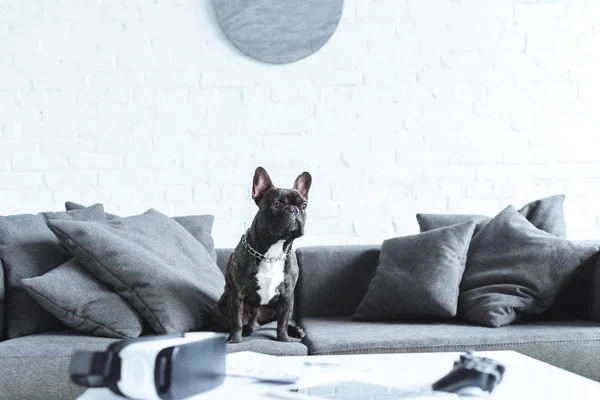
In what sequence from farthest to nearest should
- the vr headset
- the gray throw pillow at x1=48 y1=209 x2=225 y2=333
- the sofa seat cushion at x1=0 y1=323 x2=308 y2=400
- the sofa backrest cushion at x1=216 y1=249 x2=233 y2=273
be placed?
the sofa backrest cushion at x1=216 y1=249 x2=233 y2=273, the gray throw pillow at x1=48 y1=209 x2=225 y2=333, the sofa seat cushion at x1=0 y1=323 x2=308 y2=400, the vr headset

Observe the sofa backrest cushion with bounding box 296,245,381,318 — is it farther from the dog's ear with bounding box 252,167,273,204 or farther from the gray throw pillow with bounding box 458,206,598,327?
the dog's ear with bounding box 252,167,273,204

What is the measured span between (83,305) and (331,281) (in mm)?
1049

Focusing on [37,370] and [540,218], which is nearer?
[37,370]

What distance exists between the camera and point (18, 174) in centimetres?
340

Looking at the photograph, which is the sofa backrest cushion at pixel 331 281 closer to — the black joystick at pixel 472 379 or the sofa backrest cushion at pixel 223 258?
the sofa backrest cushion at pixel 223 258

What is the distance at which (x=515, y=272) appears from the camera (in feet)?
8.58

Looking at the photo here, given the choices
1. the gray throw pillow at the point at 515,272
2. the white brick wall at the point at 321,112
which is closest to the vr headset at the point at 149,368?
the gray throw pillow at the point at 515,272

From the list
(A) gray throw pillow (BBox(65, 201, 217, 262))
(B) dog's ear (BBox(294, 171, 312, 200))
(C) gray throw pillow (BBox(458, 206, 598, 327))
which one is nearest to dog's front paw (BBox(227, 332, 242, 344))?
(B) dog's ear (BBox(294, 171, 312, 200))

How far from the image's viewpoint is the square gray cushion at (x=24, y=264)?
7.91 ft

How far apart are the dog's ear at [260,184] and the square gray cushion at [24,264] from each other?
708mm

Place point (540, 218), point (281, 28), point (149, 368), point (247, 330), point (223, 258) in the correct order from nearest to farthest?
point (149, 368), point (247, 330), point (540, 218), point (223, 258), point (281, 28)

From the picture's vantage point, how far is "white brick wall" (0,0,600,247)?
3424 millimetres

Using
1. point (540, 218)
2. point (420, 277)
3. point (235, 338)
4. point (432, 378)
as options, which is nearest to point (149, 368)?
point (432, 378)

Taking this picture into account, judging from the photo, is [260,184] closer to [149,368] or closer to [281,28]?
[281,28]
